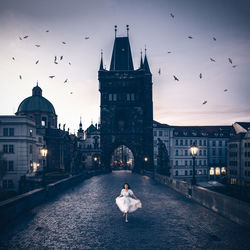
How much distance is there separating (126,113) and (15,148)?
23137 millimetres

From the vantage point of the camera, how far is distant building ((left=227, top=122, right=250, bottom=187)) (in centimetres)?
5750

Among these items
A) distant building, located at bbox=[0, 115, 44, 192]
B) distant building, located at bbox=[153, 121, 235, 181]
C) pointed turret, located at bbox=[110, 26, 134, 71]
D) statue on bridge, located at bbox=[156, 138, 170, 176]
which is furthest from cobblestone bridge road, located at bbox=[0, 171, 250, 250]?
distant building, located at bbox=[153, 121, 235, 181]

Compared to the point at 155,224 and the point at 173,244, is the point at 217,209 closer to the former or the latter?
the point at 155,224

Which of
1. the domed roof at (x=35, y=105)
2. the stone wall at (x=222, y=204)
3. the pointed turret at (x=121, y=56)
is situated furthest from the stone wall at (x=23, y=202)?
the domed roof at (x=35, y=105)

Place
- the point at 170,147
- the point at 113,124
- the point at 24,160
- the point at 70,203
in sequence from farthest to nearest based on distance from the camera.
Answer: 1. the point at 170,147
2. the point at 113,124
3. the point at 24,160
4. the point at 70,203

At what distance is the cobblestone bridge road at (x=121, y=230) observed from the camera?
285 inches

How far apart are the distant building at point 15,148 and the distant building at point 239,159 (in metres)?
48.1

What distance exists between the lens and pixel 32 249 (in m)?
6.93

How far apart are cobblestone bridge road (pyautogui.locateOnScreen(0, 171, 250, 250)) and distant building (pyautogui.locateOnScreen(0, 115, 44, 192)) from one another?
32.8 m

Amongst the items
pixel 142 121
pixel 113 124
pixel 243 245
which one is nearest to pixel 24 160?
pixel 113 124

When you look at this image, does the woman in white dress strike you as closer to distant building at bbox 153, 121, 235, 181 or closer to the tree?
the tree

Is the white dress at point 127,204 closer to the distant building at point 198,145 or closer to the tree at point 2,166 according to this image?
the tree at point 2,166

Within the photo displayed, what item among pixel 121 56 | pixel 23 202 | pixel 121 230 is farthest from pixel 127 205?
pixel 121 56

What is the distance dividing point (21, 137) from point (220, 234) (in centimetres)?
4082
